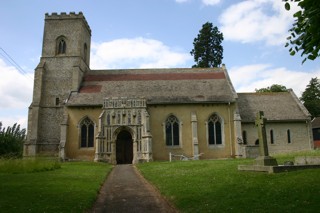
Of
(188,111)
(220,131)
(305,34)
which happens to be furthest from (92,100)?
(305,34)

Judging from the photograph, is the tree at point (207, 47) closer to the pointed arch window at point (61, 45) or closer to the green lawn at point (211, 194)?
the pointed arch window at point (61, 45)

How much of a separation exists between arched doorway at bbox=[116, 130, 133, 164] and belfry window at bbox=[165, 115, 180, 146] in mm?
3983

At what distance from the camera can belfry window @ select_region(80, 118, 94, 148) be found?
1267 inches

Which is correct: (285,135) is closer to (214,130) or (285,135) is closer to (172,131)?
(214,130)

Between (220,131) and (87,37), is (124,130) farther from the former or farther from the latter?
(87,37)

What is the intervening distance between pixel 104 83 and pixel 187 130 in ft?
36.8

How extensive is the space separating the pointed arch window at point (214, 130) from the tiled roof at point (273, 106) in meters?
3.05

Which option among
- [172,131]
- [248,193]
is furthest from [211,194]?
[172,131]

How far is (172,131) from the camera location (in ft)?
106

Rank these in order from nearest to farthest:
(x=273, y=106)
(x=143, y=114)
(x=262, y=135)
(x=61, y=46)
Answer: (x=262, y=135)
(x=143, y=114)
(x=273, y=106)
(x=61, y=46)

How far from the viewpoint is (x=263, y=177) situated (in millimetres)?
12648

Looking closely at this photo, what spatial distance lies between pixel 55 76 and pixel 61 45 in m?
4.34

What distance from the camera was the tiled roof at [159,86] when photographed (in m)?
32.8

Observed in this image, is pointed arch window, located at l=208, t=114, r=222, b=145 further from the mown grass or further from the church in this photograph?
the mown grass
